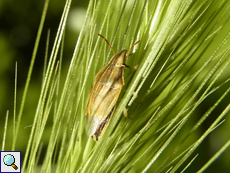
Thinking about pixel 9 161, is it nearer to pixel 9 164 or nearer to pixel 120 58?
pixel 9 164

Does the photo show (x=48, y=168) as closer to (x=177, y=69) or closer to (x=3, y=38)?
(x=177, y=69)

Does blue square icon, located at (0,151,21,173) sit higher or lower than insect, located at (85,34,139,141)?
lower

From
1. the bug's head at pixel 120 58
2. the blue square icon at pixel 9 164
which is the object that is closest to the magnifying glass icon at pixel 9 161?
the blue square icon at pixel 9 164

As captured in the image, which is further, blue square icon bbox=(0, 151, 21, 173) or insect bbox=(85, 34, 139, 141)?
blue square icon bbox=(0, 151, 21, 173)

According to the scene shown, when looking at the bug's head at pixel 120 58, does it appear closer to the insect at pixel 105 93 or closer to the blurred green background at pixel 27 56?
the insect at pixel 105 93

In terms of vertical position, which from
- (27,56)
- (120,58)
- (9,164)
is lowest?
(9,164)

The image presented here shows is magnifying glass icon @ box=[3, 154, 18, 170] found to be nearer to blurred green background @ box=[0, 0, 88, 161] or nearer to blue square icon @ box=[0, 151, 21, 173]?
blue square icon @ box=[0, 151, 21, 173]

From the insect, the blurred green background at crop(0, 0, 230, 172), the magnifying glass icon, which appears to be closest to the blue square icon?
the magnifying glass icon

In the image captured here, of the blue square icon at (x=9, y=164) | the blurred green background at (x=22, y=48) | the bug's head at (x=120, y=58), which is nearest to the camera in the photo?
the bug's head at (x=120, y=58)

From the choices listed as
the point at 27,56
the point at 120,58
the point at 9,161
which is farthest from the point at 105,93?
the point at 27,56

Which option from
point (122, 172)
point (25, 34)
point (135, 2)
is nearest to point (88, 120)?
point (122, 172)
